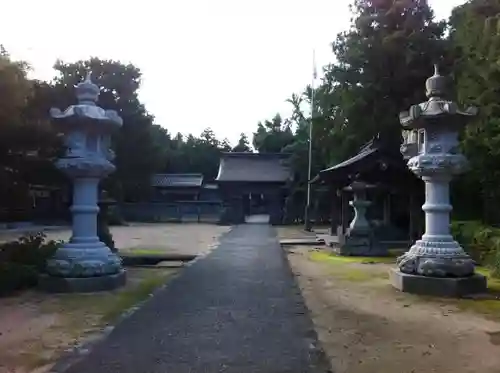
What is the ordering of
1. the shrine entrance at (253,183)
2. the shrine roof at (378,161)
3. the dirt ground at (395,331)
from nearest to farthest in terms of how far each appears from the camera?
1. the dirt ground at (395,331)
2. the shrine roof at (378,161)
3. the shrine entrance at (253,183)

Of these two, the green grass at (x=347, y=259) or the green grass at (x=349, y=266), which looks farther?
the green grass at (x=347, y=259)

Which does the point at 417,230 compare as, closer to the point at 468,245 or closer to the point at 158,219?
the point at 468,245

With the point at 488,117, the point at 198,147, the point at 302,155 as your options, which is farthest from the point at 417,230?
the point at 198,147

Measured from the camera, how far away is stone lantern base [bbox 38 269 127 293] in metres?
9.85

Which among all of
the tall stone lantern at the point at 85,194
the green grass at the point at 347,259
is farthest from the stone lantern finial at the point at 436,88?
the green grass at the point at 347,259

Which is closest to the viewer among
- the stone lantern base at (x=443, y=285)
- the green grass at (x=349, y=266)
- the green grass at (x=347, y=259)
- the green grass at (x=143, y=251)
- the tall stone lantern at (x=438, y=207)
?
the stone lantern base at (x=443, y=285)

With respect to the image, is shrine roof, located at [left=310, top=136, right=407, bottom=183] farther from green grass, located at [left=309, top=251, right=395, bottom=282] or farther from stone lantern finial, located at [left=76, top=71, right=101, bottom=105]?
stone lantern finial, located at [left=76, top=71, right=101, bottom=105]

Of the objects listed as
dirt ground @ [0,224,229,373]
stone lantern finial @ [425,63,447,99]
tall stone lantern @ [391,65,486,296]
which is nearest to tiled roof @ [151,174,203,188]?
dirt ground @ [0,224,229,373]

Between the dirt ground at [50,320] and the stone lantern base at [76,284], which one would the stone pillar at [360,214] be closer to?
Answer: the dirt ground at [50,320]

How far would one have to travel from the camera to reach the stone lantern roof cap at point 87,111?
10266 mm

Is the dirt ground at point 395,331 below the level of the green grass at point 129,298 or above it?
above

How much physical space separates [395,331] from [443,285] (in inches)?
121

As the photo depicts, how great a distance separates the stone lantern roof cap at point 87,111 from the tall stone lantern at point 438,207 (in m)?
5.30

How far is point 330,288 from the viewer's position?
10.8 m
